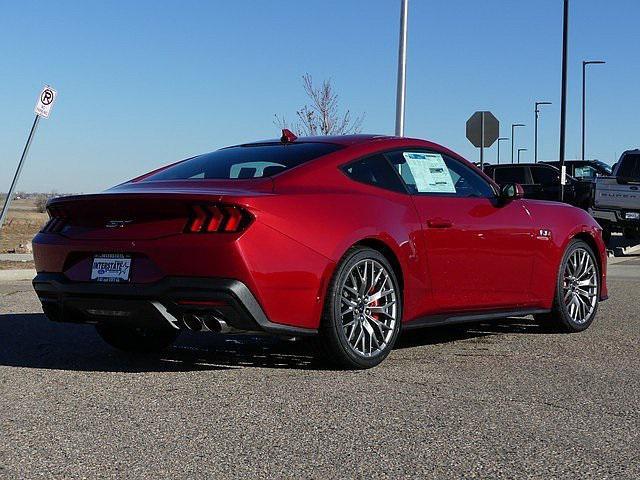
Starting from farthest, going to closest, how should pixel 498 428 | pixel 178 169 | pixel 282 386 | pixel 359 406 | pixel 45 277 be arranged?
1. pixel 178 169
2. pixel 45 277
3. pixel 282 386
4. pixel 359 406
5. pixel 498 428

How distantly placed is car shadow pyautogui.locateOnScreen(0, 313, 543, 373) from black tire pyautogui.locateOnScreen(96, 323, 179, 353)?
0.24ft

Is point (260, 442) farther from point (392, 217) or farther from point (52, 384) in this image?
point (392, 217)

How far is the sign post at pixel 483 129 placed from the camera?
20.6m

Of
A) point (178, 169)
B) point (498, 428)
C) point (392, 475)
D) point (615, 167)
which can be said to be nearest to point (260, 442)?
point (392, 475)

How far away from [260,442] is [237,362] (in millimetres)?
2155

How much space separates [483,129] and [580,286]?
12.8 m

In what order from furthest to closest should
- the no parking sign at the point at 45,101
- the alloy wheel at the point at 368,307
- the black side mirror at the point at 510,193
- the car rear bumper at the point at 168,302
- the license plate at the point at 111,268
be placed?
the no parking sign at the point at 45,101 → the black side mirror at the point at 510,193 → the alloy wheel at the point at 368,307 → the license plate at the point at 111,268 → the car rear bumper at the point at 168,302

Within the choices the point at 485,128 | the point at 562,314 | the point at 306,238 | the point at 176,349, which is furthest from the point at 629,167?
the point at 306,238

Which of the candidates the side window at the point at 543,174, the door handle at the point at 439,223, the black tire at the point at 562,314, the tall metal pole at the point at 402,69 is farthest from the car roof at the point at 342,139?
the side window at the point at 543,174

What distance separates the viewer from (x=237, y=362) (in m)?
6.46

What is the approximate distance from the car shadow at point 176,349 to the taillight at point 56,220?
2.76ft

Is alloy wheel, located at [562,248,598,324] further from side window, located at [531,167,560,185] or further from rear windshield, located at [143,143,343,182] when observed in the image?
side window, located at [531,167,560,185]

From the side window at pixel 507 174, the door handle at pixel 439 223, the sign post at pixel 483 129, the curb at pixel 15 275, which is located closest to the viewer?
the door handle at pixel 439 223

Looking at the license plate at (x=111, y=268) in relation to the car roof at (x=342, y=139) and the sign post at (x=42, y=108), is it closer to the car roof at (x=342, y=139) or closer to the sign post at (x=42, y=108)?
the car roof at (x=342, y=139)
